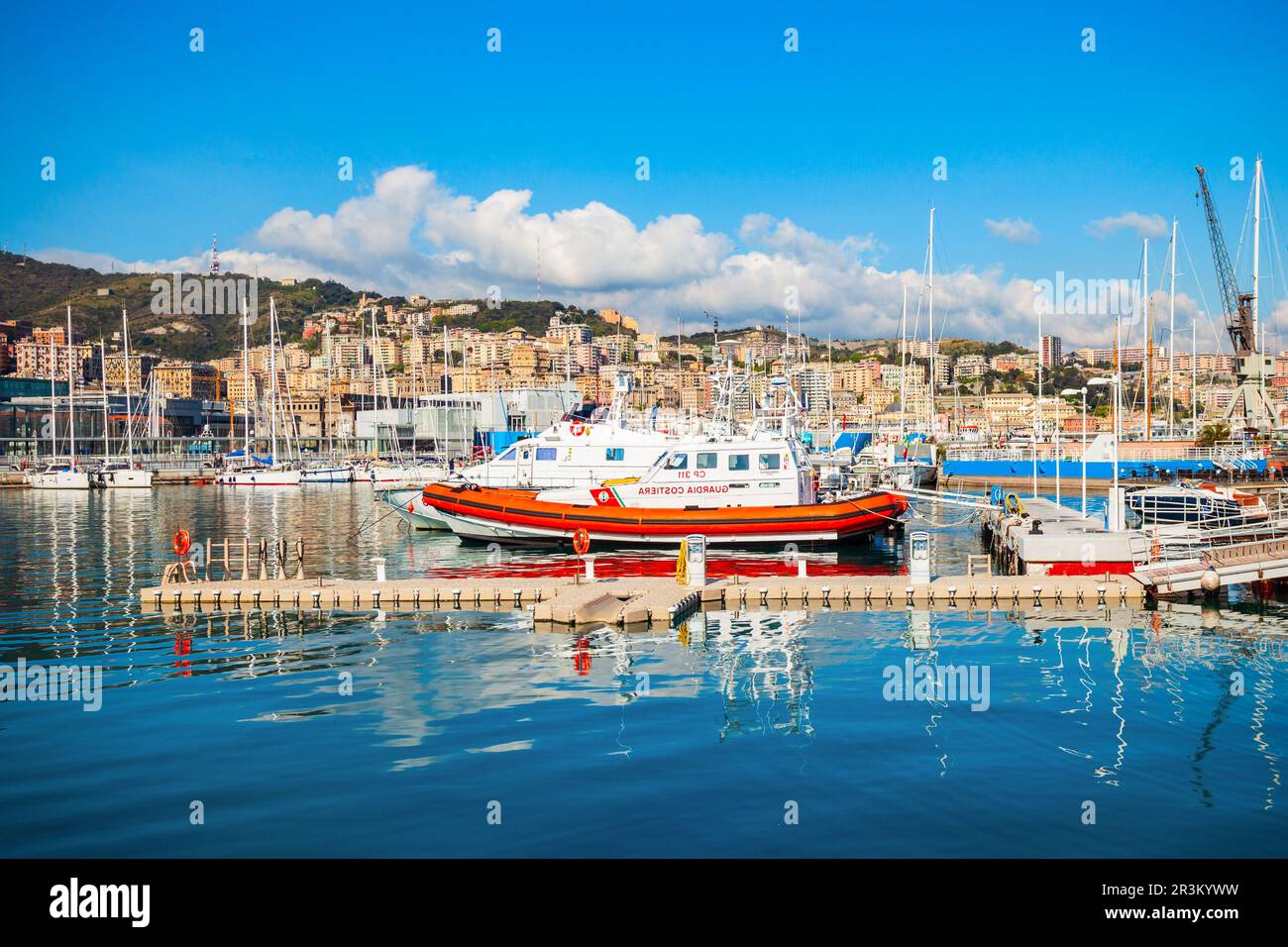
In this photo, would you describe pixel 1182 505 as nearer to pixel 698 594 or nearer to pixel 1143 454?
pixel 698 594

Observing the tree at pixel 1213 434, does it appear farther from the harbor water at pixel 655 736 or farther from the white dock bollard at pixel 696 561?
the white dock bollard at pixel 696 561

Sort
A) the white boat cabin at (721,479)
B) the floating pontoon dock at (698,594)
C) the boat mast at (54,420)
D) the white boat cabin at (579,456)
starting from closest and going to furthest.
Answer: the floating pontoon dock at (698,594), the white boat cabin at (721,479), the white boat cabin at (579,456), the boat mast at (54,420)

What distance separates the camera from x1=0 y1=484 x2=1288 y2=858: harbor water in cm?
962

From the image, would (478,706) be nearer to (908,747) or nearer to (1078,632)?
(908,747)

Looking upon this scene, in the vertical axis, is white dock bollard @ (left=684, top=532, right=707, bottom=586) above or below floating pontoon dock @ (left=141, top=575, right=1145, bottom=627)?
above

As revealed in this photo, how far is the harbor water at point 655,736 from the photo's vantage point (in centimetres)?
962

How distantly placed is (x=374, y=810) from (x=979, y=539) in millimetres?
31022

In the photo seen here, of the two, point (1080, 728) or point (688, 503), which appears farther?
point (688, 503)

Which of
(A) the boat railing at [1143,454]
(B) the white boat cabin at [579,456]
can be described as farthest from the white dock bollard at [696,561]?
(A) the boat railing at [1143,454]

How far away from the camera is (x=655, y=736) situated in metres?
12.6

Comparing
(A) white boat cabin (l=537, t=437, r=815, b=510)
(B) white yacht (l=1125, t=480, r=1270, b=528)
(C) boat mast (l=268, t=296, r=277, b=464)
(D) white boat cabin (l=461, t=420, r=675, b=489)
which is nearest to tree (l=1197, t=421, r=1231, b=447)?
(B) white yacht (l=1125, t=480, r=1270, b=528)

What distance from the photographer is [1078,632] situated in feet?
62.5

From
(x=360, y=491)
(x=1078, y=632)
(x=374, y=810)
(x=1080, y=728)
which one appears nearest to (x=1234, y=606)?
(x=1078, y=632)

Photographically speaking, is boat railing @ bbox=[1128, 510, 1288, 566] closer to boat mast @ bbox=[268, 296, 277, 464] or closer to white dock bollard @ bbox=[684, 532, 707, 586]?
white dock bollard @ bbox=[684, 532, 707, 586]
